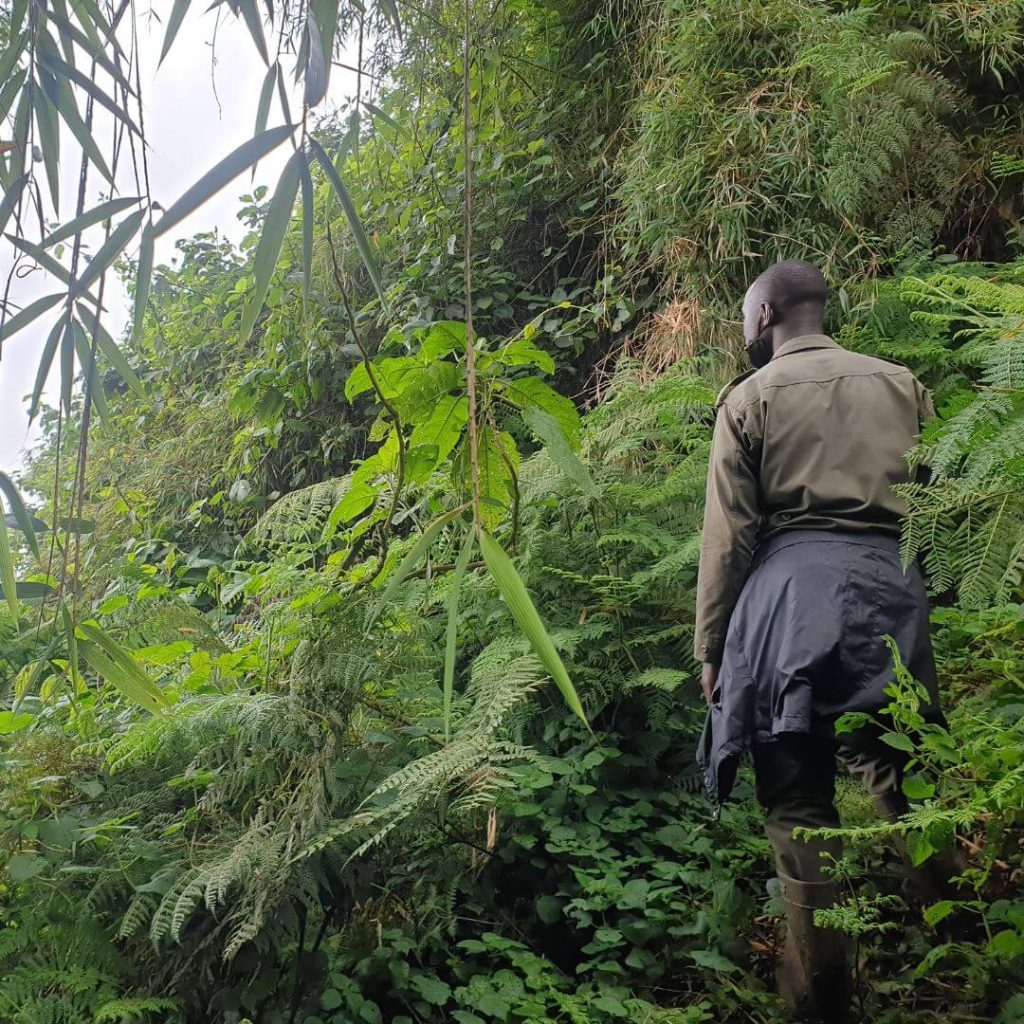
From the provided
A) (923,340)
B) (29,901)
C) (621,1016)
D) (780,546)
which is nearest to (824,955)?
(621,1016)

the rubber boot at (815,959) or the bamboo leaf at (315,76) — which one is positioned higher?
the bamboo leaf at (315,76)

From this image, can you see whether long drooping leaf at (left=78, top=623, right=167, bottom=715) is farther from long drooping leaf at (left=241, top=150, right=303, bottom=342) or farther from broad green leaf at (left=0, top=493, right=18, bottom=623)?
long drooping leaf at (left=241, top=150, right=303, bottom=342)

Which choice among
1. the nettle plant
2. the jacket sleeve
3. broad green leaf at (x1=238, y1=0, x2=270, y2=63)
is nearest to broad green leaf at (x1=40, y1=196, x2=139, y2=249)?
broad green leaf at (x1=238, y1=0, x2=270, y2=63)

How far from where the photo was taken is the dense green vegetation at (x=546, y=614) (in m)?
1.95

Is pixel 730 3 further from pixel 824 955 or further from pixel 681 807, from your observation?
pixel 824 955

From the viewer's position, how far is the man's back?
2566 mm

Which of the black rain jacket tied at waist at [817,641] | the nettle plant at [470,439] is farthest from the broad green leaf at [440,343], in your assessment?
the black rain jacket tied at waist at [817,641]

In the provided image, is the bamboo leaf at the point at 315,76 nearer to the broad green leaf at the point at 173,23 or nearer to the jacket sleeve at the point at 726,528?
the broad green leaf at the point at 173,23

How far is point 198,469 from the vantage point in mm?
6852

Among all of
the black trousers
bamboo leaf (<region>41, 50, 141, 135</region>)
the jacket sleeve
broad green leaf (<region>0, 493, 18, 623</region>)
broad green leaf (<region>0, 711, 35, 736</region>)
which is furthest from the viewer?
the jacket sleeve

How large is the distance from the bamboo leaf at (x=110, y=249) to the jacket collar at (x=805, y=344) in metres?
2.07

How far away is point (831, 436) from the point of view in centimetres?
261

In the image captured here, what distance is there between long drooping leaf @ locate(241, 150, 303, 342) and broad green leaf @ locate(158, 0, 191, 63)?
27cm

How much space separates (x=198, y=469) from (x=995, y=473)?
19.8 ft
